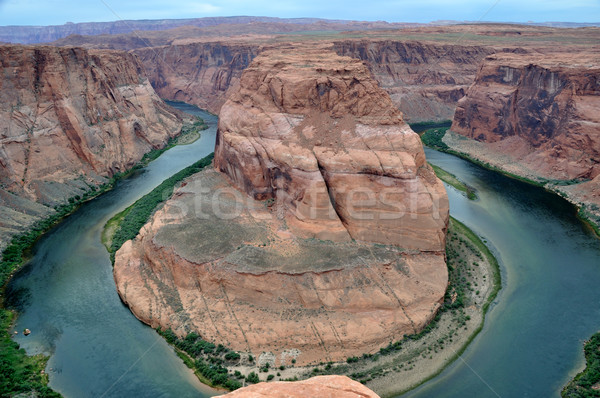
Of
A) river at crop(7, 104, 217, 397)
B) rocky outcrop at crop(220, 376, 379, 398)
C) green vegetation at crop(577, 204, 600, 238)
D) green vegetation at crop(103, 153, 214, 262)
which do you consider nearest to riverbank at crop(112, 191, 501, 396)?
river at crop(7, 104, 217, 397)

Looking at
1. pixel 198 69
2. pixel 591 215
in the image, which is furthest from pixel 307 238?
pixel 198 69

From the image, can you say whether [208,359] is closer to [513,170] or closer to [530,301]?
[530,301]

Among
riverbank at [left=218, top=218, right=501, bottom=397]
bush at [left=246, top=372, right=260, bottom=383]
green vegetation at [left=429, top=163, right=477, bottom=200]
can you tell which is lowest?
bush at [left=246, top=372, right=260, bottom=383]

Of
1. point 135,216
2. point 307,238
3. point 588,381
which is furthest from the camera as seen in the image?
point 135,216

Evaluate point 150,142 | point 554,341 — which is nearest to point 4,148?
point 150,142

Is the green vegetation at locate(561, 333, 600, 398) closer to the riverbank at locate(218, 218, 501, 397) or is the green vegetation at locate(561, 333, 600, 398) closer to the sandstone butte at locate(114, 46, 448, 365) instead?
the riverbank at locate(218, 218, 501, 397)

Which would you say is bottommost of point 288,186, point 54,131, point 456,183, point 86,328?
point 86,328
